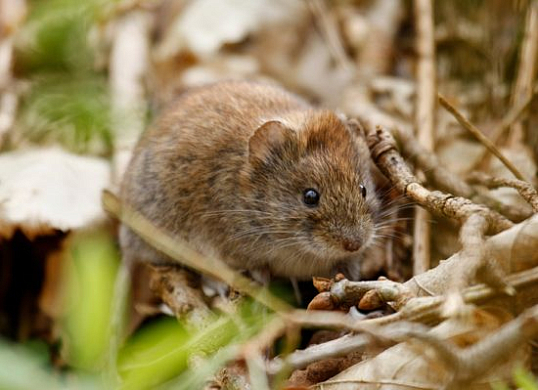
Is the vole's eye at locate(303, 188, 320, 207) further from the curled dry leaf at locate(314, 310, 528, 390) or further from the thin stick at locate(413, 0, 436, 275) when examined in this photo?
the curled dry leaf at locate(314, 310, 528, 390)

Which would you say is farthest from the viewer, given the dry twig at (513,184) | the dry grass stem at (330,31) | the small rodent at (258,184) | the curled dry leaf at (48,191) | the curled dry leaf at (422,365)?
the dry grass stem at (330,31)

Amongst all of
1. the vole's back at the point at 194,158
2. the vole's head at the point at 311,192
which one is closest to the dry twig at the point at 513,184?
the vole's head at the point at 311,192

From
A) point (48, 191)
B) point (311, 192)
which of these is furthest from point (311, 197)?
point (48, 191)

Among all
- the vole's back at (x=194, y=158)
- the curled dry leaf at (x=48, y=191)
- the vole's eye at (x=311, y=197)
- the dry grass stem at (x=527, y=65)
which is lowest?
the curled dry leaf at (x=48, y=191)

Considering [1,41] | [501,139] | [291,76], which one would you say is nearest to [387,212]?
[501,139]

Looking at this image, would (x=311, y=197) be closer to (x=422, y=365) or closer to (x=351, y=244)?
(x=351, y=244)

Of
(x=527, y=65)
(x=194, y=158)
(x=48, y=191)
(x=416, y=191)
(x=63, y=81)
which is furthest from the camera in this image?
(x=527, y=65)

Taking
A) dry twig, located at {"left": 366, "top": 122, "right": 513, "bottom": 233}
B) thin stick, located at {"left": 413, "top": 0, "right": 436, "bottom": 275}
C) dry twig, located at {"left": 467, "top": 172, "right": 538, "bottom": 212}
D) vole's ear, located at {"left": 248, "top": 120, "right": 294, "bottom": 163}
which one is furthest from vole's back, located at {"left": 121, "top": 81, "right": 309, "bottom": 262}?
dry twig, located at {"left": 467, "top": 172, "right": 538, "bottom": 212}

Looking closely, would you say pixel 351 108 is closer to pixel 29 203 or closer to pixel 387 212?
pixel 387 212

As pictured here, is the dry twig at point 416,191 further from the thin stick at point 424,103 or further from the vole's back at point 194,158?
the vole's back at point 194,158
